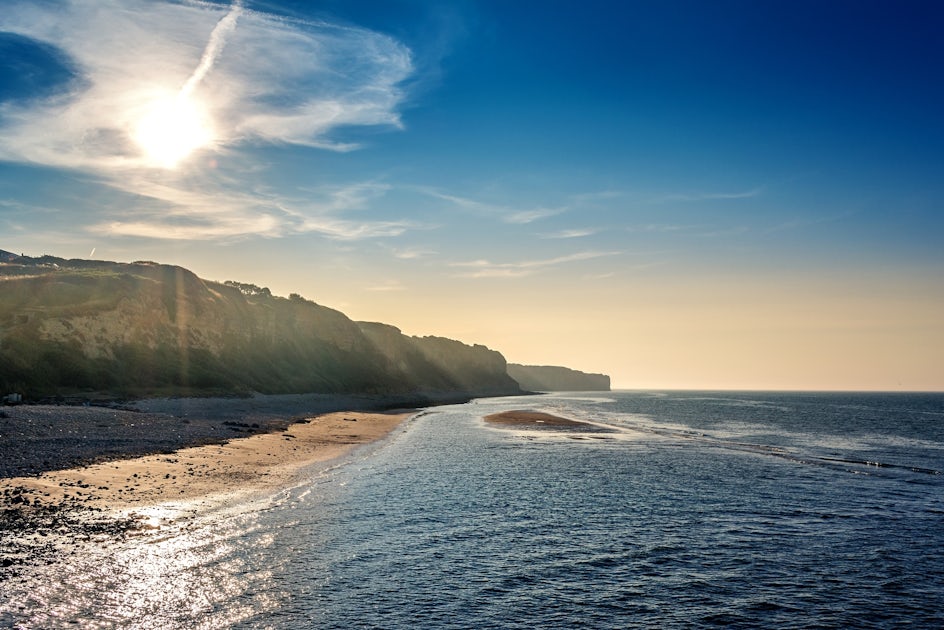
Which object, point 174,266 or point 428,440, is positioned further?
point 174,266

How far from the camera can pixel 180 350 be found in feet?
293

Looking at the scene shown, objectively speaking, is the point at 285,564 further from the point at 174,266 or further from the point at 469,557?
the point at 174,266

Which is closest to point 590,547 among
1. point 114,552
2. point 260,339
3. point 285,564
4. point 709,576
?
point 709,576

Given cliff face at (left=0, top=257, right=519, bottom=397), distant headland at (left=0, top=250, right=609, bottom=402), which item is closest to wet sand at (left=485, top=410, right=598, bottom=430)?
distant headland at (left=0, top=250, right=609, bottom=402)

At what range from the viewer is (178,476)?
29.2m

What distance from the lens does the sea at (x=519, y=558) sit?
1455cm

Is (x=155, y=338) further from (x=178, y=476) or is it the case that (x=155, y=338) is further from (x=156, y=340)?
(x=178, y=476)

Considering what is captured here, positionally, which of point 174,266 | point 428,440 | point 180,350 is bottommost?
point 428,440

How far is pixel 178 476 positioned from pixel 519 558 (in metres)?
19.7

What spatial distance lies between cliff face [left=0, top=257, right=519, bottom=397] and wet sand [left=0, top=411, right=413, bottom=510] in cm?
3601

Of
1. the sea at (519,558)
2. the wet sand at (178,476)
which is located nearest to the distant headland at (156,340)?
the wet sand at (178,476)

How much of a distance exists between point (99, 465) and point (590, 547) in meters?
25.3

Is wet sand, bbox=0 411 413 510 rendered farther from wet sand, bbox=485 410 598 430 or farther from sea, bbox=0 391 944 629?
wet sand, bbox=485 410 598 430

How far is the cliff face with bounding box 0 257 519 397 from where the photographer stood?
222ft
